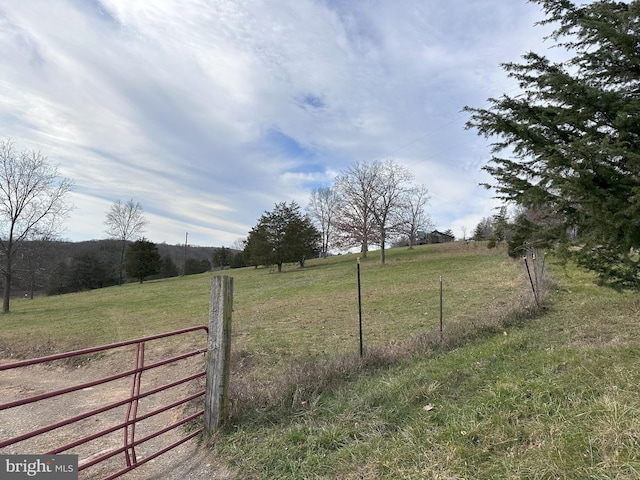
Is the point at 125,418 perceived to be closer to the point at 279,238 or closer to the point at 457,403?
the point at 457,403

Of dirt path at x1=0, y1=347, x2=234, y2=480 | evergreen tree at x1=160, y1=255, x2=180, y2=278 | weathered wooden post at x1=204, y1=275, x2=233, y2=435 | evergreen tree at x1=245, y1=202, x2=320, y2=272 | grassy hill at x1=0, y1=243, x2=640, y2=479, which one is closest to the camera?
grassy hill at x1=0, y1=243, x2=640, y2=479

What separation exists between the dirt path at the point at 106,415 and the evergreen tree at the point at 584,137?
4805 mm

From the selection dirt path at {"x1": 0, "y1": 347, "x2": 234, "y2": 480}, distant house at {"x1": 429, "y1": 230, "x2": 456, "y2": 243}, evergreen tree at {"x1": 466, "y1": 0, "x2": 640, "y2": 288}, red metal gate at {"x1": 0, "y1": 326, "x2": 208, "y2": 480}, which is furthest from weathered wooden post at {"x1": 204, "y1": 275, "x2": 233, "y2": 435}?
distant house at {"x1": 429, "y1": 230, "x2": 456, "y2": 243}

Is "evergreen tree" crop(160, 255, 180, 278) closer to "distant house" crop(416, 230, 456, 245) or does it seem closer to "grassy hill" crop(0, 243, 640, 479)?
"distant house" crop(416, 230, 456, 245)

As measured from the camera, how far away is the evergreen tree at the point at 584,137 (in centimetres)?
415

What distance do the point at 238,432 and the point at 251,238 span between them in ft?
111

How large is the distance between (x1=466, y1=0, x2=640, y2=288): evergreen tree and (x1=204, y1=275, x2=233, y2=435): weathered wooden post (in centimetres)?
403

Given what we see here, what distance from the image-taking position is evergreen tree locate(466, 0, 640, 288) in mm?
4152

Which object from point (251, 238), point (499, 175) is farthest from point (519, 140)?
point (251, 238)

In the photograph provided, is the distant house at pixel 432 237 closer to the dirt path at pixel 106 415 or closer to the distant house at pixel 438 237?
the distant house at pixel 438 237

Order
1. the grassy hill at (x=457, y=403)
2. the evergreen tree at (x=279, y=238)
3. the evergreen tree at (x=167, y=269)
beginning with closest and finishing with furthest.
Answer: the grassy hill at (x=457, y=403) < the evergreen tree at (x=279, y=238) < the evergreen tree at (x=167, y=269)

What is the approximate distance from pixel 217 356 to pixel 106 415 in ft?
8.03

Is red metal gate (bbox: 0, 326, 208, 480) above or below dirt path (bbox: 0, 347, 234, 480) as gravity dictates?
above

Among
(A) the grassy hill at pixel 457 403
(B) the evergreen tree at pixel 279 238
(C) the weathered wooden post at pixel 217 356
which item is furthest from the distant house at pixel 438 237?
(C) the weathered wooden post at pixel 217 356
